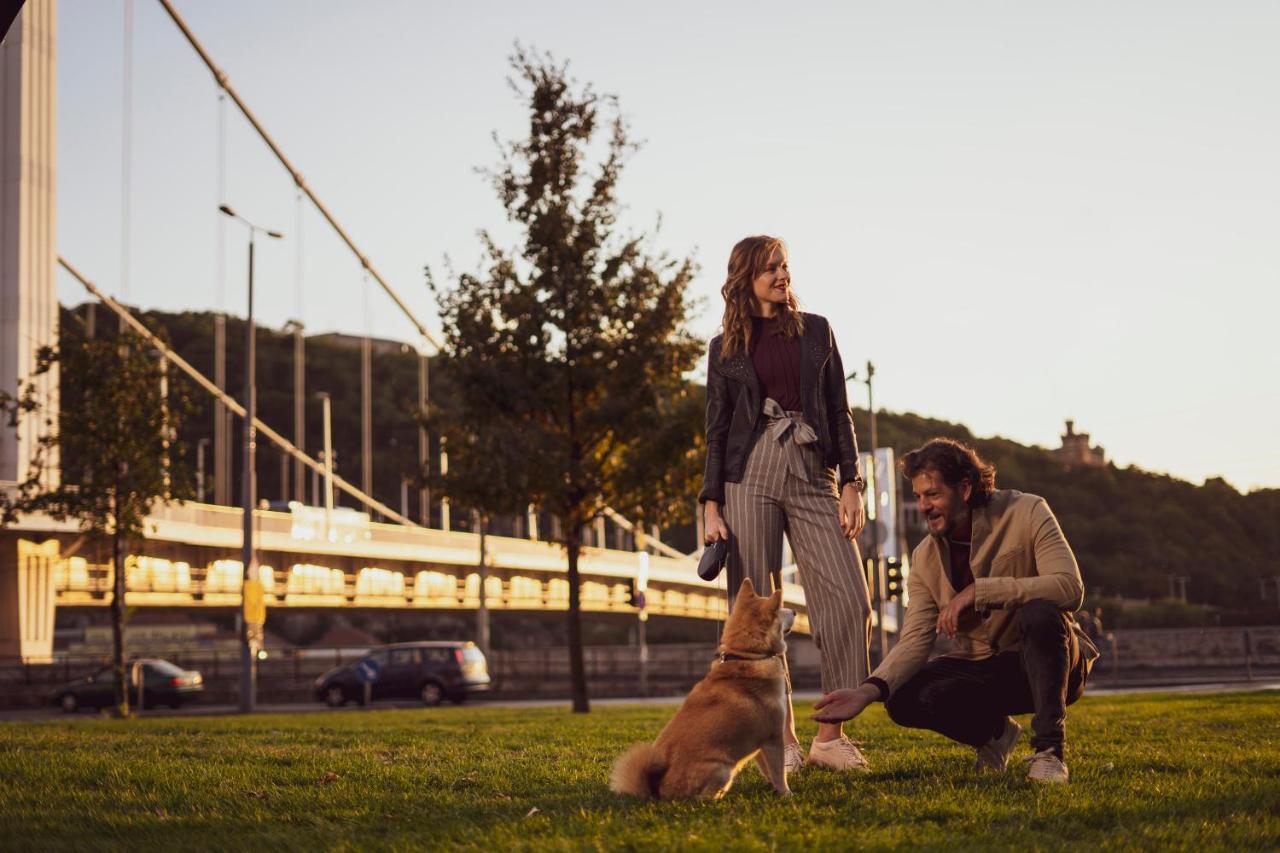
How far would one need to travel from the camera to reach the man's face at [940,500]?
5188mm

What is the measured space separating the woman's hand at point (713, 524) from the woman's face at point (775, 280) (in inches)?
34.9

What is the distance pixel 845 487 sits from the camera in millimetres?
5793

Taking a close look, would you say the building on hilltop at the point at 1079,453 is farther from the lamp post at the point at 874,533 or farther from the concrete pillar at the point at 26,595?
the concrete pillar at the point at 26,595

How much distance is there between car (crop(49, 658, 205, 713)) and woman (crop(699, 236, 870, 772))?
95.6ft

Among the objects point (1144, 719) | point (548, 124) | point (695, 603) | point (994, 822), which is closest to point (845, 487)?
point (994, 822)

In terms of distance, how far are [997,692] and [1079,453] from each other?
74246 millimetres

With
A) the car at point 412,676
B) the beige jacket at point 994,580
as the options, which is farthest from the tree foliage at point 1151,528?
the beige jacket at point 994,580

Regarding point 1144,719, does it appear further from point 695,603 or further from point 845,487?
point 695,603

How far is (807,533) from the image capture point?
5.71 metres

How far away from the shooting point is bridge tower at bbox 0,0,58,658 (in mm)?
36344

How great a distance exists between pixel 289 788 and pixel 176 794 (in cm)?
44

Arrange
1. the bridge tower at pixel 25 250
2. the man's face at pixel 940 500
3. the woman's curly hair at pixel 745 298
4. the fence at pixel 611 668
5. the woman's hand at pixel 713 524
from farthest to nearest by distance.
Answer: the bridge tower at pixel 25 250
the fence at pixel 611 668
the woman's curly hair at pixel 745 298
the woman's hand at pixel 713 524
the man's face at pixel 940 500

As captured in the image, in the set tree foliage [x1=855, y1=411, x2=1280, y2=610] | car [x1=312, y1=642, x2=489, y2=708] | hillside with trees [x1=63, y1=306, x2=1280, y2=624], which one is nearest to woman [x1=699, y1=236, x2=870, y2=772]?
car [x1=312, y1=642, x2=489, y2=708]

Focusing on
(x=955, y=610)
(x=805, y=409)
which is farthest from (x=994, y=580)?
(x=805, y=409)
